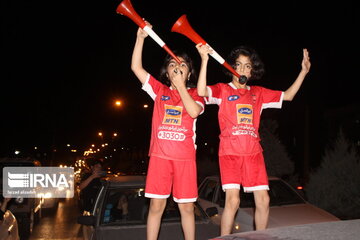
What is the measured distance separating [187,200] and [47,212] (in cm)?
1364

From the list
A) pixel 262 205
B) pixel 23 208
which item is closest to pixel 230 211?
pixel 262 205

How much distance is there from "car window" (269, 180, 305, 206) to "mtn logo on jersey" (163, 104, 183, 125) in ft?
14.5

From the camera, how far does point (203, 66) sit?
339cm

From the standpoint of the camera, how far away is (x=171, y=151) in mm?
3512

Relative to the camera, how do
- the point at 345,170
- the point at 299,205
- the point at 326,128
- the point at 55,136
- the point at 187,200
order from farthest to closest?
1. the point at 55,136
2. the point at 326,128
3. the point at 345,170
4. the point at 299,205
5. the point at 187,200

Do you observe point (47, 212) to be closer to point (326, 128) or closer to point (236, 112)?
point (236, 112)

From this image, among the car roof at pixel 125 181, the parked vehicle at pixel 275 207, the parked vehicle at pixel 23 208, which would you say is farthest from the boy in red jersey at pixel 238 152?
the parked vehicle at pixel 23 208

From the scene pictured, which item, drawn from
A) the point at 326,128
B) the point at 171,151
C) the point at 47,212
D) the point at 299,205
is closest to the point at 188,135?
the point at 171,151

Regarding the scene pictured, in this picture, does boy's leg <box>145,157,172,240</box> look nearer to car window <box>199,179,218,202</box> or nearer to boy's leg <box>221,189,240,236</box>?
boy's leg <box>221,189,240,236</box>

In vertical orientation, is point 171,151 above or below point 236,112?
below

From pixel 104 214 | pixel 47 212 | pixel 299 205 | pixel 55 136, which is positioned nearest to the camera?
pixel 104 214

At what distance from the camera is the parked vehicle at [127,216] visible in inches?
190

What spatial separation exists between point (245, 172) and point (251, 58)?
1.10m

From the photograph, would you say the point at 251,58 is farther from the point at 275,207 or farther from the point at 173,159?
the point at 275,207
